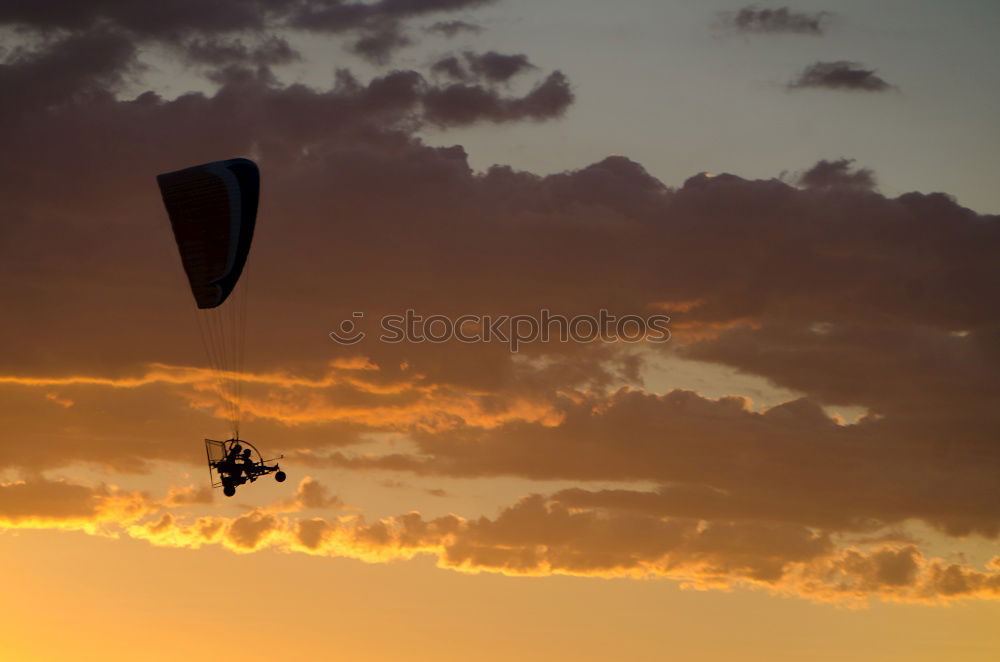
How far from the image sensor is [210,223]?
8288cm

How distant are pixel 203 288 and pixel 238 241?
3.91 m

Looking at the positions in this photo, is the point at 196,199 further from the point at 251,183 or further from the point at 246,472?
the point at 246,472

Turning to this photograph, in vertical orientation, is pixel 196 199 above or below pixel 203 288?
above

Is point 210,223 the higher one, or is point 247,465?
point 210,223

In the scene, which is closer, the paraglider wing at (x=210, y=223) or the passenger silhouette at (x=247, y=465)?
the passenger silhouette at (x=247, y=465)

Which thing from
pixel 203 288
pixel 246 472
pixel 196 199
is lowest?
pixel 246 472

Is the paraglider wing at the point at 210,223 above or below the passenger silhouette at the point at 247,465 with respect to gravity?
above

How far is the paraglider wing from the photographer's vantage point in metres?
82.5

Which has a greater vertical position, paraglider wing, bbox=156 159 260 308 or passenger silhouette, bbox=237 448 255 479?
paraglider wing, bbox=156 159 260 308

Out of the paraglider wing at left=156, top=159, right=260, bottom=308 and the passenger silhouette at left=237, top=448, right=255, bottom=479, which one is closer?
the passenger silhouette at left=237, top=448, right=255, bottom=479

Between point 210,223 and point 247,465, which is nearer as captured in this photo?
point 247,465

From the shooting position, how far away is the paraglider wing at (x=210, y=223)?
271 ft

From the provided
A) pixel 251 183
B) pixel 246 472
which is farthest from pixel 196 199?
pixel 246 472

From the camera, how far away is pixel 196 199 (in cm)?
8375
